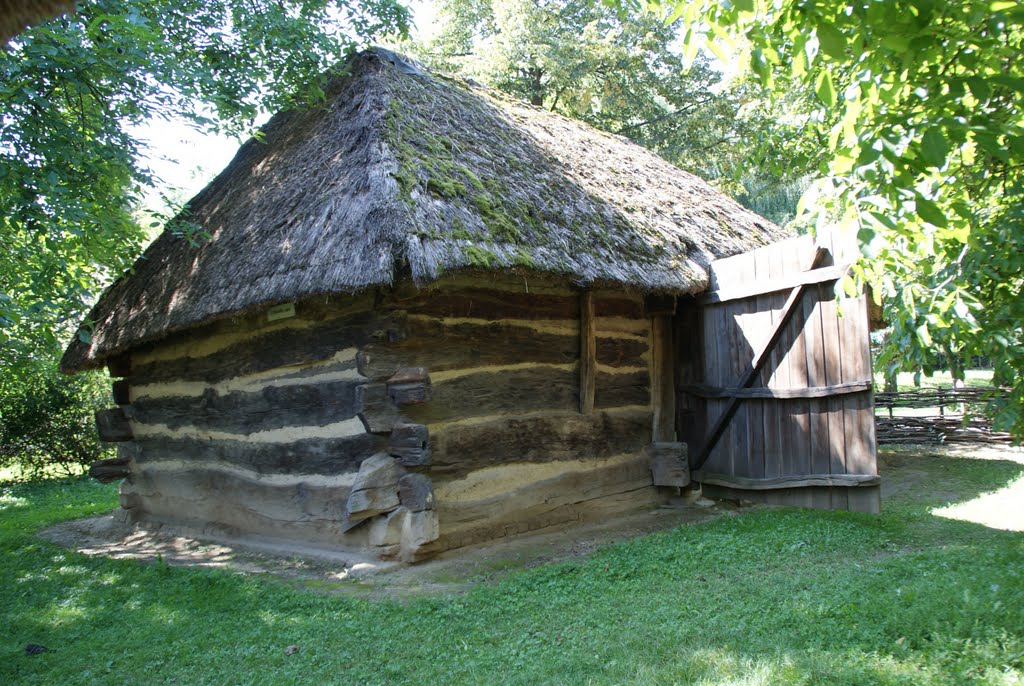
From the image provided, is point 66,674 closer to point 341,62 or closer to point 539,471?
point 539,471

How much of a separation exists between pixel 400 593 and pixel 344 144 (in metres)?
3.87

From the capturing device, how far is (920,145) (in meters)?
2.70

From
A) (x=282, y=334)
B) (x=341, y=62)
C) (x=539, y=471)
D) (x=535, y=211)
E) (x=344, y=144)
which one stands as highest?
(x=341, y=62)

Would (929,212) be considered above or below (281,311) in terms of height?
below

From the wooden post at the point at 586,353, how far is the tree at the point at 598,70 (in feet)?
33.3

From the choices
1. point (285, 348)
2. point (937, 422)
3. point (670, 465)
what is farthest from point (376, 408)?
point (937, 422)

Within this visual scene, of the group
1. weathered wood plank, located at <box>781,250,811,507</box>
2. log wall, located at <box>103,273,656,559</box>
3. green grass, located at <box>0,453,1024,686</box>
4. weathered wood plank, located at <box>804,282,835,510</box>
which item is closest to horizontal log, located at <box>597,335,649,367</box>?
log wall, located at <box>103,273,656,559</box>

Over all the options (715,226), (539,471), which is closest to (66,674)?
(539,471)

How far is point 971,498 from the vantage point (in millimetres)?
8102

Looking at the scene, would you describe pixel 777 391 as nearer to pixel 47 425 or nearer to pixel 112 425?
pixel 112 425

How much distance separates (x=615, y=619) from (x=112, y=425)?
6876 millimetres

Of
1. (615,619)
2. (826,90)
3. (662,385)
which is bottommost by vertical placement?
(615,619)

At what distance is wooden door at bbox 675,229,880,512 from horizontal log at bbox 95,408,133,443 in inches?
251

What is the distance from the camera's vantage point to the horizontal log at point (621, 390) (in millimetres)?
7320
